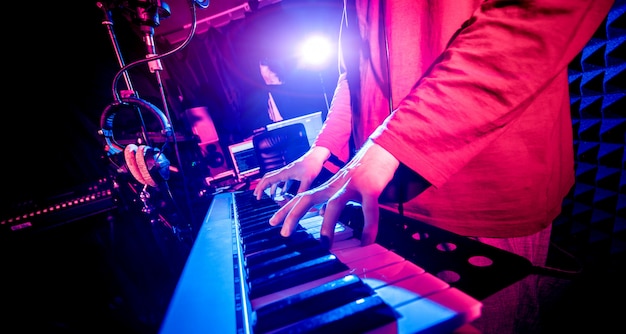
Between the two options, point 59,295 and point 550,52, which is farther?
point 59,295

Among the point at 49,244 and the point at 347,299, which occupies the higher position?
the point at 347,299

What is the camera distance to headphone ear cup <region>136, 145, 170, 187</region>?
1.24 metres

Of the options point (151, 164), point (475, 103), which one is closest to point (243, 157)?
point (151, 164)

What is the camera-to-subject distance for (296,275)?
66 centimetres

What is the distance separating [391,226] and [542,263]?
0.82 metres

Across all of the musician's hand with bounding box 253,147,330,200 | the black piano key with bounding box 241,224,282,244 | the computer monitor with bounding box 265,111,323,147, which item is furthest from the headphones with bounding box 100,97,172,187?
the computer monitor with bounding box 265,111,323,147

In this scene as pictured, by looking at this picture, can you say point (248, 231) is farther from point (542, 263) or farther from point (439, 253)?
point (542, 263)

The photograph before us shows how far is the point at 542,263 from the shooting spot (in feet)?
3.39

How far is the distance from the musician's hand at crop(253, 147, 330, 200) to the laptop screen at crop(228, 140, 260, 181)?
366 cm

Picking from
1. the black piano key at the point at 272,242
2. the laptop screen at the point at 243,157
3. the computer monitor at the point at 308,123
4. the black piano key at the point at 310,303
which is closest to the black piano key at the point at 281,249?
the black piano key at the point at 272,242

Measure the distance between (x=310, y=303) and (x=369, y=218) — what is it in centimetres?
30

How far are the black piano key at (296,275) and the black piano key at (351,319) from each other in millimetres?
143

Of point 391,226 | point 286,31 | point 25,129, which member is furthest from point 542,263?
point 286,31

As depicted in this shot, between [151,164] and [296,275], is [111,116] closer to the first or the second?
[151,164]
